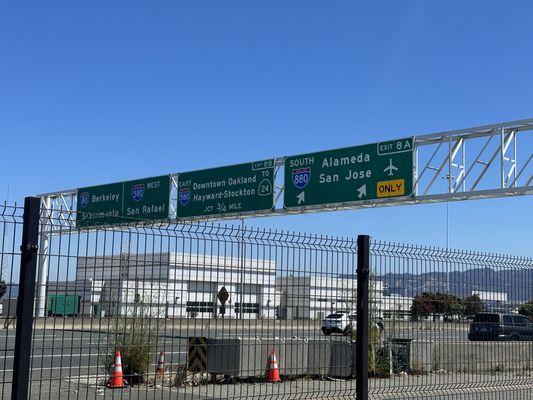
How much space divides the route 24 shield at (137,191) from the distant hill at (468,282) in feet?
71.7

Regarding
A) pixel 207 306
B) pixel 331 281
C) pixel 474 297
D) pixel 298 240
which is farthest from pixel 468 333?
pixel 207 306

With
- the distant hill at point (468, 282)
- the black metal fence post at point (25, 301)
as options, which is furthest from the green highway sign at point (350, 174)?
the black metal fence post at point (25, 301)

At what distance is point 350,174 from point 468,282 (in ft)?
48.3

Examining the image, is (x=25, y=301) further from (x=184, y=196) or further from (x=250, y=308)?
(x=184, y=196)

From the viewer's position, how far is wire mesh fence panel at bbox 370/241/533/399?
1062 cm

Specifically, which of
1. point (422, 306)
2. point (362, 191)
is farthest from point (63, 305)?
point (362, 191)

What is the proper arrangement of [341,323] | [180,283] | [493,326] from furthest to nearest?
[341,323]
[493,326]
[180,283]

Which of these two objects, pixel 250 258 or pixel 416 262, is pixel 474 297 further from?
pixel 250 258

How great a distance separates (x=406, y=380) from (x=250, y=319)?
4673 mm

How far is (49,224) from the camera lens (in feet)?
24.3

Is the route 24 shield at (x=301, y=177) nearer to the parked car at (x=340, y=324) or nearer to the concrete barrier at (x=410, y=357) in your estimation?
the parked car at (x=340, y=324)

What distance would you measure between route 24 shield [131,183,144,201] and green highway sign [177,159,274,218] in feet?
6.53

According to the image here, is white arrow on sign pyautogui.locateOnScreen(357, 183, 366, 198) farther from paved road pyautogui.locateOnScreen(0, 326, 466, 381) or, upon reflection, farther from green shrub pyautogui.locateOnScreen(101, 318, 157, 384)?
green shrub pyautogui.locateOnScreen(101, 318, 157, 384)

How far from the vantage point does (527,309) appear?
1239 centimetres
